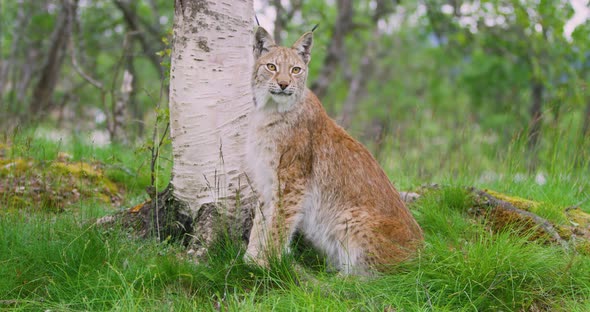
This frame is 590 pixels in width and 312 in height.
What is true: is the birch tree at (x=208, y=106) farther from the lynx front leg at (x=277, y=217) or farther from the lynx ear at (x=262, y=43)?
the lynx ear at (x=262, y=43)

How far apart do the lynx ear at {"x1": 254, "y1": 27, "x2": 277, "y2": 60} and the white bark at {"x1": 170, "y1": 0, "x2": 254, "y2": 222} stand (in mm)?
343

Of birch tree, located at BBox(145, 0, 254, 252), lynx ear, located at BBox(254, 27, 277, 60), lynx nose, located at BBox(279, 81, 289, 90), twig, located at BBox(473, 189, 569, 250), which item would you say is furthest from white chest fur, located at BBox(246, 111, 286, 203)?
twig, located at BBox(473, 189, 569, 250)

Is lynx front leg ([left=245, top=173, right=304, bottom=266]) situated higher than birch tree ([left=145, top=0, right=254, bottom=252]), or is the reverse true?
birch tree ([left=145, top=0, right=254, bottom=252])

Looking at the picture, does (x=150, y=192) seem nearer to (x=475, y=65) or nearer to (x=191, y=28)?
(x=191, y=28)

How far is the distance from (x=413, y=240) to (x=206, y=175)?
1641 millimetres

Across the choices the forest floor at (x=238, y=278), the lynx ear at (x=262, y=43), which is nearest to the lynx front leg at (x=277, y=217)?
the forest floor at (x=238, y=278)

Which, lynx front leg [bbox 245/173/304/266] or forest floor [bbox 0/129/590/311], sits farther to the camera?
lynx front leg [bbox 245/173/304/266]

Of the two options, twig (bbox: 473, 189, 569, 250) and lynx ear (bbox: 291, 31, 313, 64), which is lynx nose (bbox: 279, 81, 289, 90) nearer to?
lynx ear (bbox: 291, 31, 313, 64)

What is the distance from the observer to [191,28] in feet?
13.5

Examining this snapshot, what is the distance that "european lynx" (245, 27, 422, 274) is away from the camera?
4.14 meters

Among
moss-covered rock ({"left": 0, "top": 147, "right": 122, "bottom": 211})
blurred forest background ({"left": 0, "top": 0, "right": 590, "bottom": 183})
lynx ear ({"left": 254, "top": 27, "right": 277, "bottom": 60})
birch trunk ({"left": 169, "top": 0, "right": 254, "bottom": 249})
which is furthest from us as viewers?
blurred forest background ({"left": 0, "top": 0, "right": 590, "bottom": 183})

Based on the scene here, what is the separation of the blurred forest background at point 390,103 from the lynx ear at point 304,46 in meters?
1.15

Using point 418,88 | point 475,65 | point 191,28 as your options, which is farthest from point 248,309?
point 418,88

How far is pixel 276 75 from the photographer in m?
4.48
